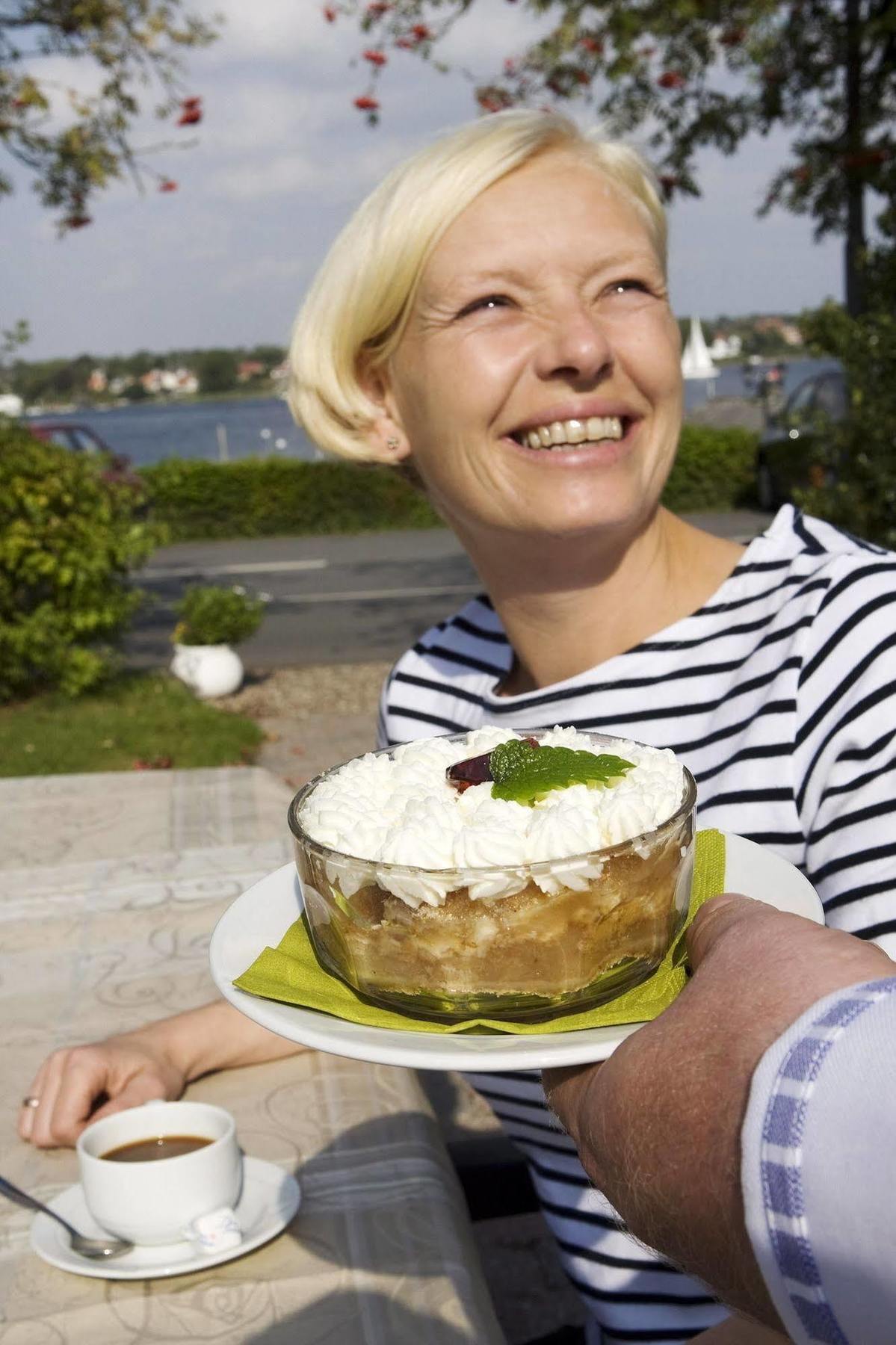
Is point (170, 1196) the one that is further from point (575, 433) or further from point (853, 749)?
point (575, 433)

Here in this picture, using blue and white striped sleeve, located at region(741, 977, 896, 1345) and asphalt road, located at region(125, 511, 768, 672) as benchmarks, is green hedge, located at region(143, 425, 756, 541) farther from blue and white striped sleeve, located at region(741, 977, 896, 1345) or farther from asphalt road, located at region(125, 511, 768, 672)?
blue and white striped sleeve, located at region(741, 977, 896, 1345)

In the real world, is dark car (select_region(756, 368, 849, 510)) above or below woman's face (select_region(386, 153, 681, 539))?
below

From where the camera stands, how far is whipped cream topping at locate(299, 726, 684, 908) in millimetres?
1082

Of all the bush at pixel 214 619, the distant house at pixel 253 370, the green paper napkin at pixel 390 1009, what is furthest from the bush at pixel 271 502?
the green paper napkin at pixel 390 1009

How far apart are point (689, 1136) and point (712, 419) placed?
31.1 m

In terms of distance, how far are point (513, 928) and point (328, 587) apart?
1543 cm

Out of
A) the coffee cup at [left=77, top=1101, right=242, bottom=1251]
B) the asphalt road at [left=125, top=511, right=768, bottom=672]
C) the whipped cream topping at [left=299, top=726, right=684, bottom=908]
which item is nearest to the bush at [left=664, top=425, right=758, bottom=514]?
the asphalt road at [left=125, top=511, right=768, bottom=672]

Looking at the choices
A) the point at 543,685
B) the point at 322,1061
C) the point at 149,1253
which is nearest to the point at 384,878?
the point at 149,1253

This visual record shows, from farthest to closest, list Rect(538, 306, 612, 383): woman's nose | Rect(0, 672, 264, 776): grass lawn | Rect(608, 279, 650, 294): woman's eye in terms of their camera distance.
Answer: Rect(0, 672, 264, 776): grass lawn < Rect(608, 279, 650, 294): woman's eye < Rect(538, 306, 612, 383): woman's nose

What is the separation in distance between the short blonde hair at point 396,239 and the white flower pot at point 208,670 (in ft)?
25.7

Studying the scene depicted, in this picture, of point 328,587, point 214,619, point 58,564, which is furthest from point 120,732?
point 328,587

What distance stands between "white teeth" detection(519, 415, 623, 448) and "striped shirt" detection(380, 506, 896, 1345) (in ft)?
1.02

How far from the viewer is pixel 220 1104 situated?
1.89m

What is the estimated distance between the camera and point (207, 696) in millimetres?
10227
